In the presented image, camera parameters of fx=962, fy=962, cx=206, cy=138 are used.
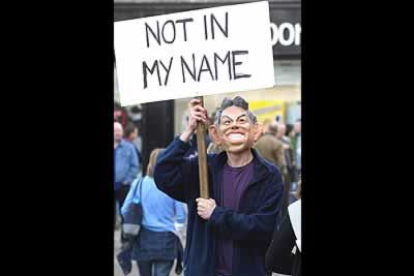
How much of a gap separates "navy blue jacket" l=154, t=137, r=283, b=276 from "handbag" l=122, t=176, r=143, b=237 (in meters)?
2.01

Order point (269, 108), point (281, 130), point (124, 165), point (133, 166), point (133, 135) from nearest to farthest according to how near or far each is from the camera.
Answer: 1. point (124, 165)
2. point (133, 166)
3. point (133, 135)
4. point (281, 130)
5. point (269, 108)

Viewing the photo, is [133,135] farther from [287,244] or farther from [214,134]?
[287,244]

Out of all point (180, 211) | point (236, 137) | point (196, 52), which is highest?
point (196, 52)

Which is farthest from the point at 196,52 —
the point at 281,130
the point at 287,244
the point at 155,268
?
the point at 281,130

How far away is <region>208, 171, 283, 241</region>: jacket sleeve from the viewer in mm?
4230

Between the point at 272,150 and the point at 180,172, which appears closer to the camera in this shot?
the point at 180,172

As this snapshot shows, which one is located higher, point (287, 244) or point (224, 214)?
point (224, 214)

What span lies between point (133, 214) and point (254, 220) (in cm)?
227

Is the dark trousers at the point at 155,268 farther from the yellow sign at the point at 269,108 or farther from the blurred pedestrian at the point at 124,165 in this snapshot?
the yellow sign at the point at 269,108

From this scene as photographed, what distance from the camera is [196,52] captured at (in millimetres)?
4312

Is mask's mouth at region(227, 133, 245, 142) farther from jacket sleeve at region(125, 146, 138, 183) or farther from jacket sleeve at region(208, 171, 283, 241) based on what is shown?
jacket sleeve at region(125, 146, 138, 183)

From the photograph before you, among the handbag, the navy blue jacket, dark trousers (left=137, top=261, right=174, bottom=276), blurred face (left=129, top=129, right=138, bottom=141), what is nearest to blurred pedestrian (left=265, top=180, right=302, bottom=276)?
the navy blue jacket
